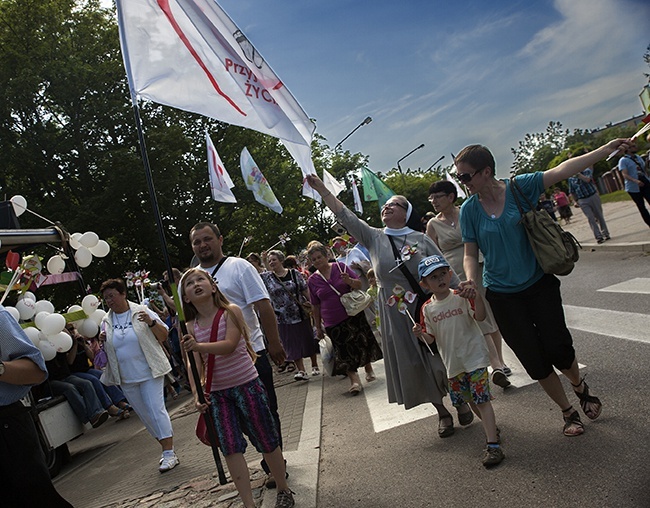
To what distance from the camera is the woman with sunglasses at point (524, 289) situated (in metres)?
4.56

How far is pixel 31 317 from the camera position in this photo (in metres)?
7.09

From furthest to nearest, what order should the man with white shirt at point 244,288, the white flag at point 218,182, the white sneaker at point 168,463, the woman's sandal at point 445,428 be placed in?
1. the white flag at point 218,182
2. the white sneaker at point 168,463
3. the woman's sandal at point 445,428
4. the man with white shirt at point 244,288

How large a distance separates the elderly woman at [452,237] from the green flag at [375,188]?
21.1 feet

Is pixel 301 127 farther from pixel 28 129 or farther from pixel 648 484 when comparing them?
pixel 28 129

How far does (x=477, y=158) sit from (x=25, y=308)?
4.72 m

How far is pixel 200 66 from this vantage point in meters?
5.55

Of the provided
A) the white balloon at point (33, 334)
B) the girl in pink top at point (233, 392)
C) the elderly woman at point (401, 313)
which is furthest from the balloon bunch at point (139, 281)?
the girl in pink top at point (233, 392)

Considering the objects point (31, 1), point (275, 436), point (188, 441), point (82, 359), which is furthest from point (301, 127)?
point (31, 1)

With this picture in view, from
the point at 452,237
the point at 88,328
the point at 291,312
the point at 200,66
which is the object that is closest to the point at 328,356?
the point at 291,312

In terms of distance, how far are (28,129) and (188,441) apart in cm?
2094

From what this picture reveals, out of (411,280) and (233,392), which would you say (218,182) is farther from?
(233,392)

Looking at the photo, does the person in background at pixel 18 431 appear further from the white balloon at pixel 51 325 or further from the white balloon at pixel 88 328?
the white balloon at pixel 88 328

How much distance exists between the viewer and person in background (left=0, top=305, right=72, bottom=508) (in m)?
3.70

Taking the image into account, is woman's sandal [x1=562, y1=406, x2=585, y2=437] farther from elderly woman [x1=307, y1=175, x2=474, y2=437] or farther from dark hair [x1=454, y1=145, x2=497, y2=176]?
dark hair [x1=454, y1=145, x2=497, y2=176]
